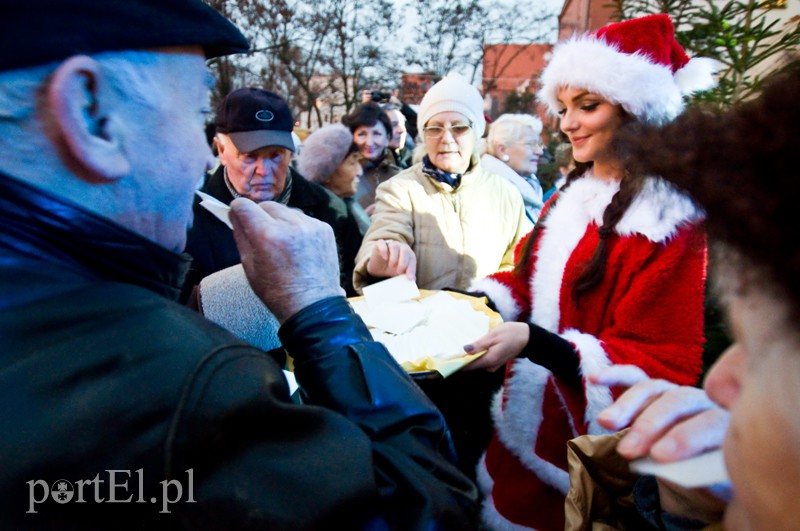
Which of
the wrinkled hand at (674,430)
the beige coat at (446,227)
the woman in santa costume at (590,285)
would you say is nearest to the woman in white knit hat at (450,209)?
the beige coat at (446,227)

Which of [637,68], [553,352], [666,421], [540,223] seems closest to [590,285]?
[553,352]

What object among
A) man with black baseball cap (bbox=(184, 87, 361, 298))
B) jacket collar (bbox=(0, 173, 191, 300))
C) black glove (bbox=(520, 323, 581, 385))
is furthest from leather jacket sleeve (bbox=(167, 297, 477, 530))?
man with black baseball cap (bbox=(184, 87, 361, 298))

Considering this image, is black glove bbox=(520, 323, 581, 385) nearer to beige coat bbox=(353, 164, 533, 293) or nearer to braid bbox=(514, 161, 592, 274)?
braid bbox=(514, 161, 592, 274)

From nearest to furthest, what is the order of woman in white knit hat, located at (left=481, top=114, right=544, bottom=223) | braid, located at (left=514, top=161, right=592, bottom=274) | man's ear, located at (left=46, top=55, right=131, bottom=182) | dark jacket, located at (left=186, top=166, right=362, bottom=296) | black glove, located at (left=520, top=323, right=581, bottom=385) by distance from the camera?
man's ear, located at (left=46, top=55, right=131, bottom=182) → black glove, located at (left=520, top=323, right=581, bottom=385) → braid, located at (left=514, top=161, right=592, bottom=274) → dark jacket, located at (left=186, top=166, right=362, bottom=296) → woman in white knit hat, located at (left=481, top=114, right=544, bottom=223)

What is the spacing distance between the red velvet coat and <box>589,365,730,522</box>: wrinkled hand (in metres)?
0.74

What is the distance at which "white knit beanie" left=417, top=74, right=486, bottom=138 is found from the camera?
3336 millimetres

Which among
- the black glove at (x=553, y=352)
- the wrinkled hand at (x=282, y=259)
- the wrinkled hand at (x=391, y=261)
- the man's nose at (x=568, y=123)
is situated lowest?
the black glove at (x=553, y=352)

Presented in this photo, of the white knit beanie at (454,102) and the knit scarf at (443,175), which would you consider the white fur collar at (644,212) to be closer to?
the knit scarf at (443,175)

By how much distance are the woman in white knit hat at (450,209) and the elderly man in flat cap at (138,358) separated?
81.6 inches

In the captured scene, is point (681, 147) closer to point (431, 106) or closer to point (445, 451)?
point (445, 451)

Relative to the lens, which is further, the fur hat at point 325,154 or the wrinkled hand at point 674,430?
the fur hat at point 325,154

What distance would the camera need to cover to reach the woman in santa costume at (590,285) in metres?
1.72

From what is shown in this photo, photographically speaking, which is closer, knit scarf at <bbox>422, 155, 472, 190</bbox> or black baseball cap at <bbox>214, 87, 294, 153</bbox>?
black baseball cap at <bbox>214, 87, 294, 153</bbox>

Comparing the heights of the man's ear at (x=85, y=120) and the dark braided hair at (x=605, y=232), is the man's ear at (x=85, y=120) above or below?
above
